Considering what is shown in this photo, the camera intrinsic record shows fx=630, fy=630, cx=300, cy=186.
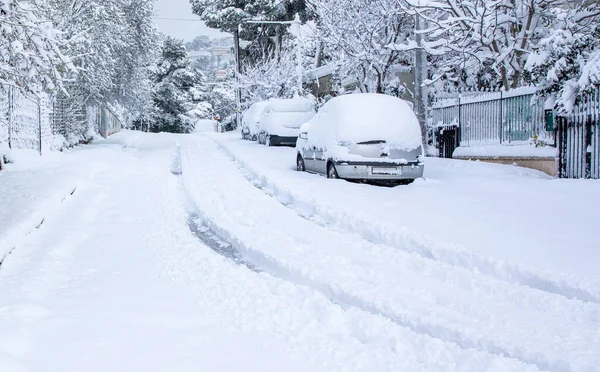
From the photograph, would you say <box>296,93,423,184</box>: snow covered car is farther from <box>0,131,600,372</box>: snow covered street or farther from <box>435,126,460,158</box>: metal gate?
<box>435,126,460,158</box>: metal gate

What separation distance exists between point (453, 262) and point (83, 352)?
4.01 m

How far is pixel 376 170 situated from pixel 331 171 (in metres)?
1.25

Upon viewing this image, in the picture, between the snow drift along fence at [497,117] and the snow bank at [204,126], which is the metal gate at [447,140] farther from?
the snow bank at [204,126]

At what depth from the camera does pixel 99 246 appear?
307 inches

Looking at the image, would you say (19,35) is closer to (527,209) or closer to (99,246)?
(99,246)

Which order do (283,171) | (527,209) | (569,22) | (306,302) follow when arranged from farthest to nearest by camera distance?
(283,171) → (569,22) → (527,209) → (306,302)

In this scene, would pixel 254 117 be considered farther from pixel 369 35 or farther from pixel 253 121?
pixel 369 35

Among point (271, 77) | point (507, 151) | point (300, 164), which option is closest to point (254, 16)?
point (271, 77)

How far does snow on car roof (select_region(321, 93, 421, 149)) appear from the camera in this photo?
1291 centimetres

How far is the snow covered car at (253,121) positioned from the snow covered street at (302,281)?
2076 centimetres

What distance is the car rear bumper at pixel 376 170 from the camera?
12852mm

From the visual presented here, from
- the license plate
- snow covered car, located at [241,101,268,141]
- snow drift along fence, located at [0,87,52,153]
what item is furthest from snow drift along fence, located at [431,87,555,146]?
snow covered car, located at [241,101,268,141]

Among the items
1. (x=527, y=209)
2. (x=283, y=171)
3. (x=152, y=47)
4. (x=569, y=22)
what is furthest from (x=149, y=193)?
(x=152, y=47)

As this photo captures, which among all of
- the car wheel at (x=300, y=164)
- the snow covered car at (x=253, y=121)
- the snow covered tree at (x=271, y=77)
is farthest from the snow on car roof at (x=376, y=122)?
the snow covered tree at (x=271, y=77)
